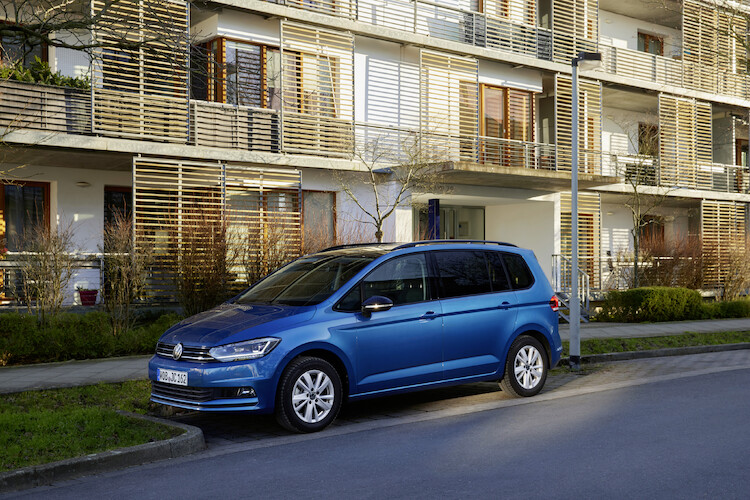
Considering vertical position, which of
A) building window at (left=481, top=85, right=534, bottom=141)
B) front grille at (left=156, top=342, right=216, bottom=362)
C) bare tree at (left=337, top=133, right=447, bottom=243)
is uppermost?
building window at (left=481, top=85, right=534, bottom=141)

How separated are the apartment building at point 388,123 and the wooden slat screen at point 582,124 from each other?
0.08 metres

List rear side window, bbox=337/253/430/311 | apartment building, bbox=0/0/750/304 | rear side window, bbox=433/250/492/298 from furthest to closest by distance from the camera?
apartment building, bbox=0/0/750/304, rear side window, bbox=433/250/492/298, rear side window, bbox=337/253/430/311

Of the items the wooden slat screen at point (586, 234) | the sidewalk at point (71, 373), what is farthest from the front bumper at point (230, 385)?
the wooden slat screen at point (586, 234)

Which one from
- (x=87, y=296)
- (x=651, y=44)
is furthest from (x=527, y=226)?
(x=87, y=296)

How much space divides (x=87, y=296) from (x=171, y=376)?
9.60m

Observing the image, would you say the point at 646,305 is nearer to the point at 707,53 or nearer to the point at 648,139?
the point at 648,139

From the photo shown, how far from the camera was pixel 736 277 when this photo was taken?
87.6 ft

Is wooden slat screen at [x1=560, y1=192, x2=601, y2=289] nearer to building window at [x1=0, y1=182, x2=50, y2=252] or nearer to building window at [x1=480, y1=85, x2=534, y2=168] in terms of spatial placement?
building window at [x1=480, y1=85, x2=534, y2=168]

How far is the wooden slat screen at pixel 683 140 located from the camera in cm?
2831

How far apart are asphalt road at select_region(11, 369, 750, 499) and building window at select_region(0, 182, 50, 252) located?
1342 cm

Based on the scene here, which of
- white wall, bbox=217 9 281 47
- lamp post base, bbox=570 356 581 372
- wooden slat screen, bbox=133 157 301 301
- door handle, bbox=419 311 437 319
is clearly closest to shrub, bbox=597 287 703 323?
wooden slat screen, bbox=133 157 301 301

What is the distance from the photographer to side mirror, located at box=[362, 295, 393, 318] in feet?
26.9

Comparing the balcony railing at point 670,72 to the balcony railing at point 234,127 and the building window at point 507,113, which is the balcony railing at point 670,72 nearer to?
the building window at point 507,113

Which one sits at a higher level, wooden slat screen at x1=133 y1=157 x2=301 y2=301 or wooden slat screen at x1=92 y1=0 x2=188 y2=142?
wooden slat screen at x1=92 y1=0 x2=188 y2=142
